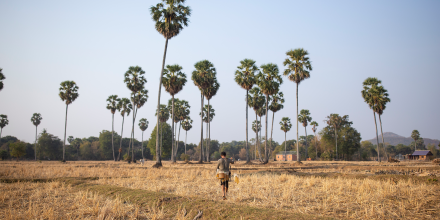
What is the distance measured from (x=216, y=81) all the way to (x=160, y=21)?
21.6 m

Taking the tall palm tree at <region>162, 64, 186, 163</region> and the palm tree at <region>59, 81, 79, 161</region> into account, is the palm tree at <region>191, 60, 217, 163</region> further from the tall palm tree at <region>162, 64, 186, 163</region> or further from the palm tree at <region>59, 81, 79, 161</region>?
the palm tree at <region>59, 81, 79, 161</region>

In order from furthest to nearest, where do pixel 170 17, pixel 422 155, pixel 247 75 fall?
pixel 422 155, pixel 247 75, pixel 170 17

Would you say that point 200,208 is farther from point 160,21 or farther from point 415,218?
point 160,21

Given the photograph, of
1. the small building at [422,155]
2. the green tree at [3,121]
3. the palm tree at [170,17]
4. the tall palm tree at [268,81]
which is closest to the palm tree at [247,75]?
the tall palm tree at [268,81]

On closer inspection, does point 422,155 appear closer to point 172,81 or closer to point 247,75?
point 247,75

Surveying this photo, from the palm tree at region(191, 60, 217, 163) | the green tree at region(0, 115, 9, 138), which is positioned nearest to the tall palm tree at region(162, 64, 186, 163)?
the palm tree at region(191, 60, 217, 163)

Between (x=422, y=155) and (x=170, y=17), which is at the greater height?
(x=170, y=17)

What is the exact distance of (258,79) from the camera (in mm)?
46094

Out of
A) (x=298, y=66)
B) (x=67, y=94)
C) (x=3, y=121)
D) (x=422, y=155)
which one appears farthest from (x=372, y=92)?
(x=3, y=121)

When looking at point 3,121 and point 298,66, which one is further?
point 3,121

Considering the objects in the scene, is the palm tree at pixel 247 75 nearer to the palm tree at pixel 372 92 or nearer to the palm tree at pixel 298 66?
the palm tree at pixel 298 66

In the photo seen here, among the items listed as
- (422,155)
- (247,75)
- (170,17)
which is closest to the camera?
(170,17)

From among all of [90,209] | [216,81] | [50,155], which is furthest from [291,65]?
[50,155]

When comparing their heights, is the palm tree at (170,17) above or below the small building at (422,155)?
above
